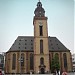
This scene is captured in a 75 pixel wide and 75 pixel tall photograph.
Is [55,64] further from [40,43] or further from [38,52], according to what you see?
[40,43]

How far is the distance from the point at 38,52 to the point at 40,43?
2.14 meters

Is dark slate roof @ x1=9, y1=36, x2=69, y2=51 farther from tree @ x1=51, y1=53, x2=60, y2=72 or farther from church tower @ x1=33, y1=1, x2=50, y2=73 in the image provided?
church tower @ x1=33, y1=1, x2=50, y2=73

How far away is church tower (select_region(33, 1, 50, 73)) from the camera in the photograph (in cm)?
4519

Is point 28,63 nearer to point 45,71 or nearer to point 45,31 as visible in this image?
point 45,71

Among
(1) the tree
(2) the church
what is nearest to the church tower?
(2) the church

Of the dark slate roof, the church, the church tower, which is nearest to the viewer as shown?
the church tower

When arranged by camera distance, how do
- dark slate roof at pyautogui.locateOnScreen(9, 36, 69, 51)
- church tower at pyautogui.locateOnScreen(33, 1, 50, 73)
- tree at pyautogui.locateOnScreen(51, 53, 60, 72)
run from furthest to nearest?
dark slate roof at pyautogui.locateOnScreen(9, 36, 69, 51) < tree at pyautogui.locateOnScreen(51, 53, 60, 72) < church tower at pyautogui.locateOnScreen(33, 1, 50, 73)

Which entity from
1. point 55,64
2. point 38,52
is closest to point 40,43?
point 38,52

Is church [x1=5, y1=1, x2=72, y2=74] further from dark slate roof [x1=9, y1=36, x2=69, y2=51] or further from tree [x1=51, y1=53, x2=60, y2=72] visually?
tree [x1=51, y1=53, x2=60, y2=72]

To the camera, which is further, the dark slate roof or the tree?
the dark slate roof

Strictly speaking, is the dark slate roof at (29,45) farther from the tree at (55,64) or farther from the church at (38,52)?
the tree at (55,64)

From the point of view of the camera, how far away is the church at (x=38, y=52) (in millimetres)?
45562

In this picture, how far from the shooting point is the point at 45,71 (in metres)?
45.2

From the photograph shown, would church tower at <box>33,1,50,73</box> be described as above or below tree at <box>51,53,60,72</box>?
above
